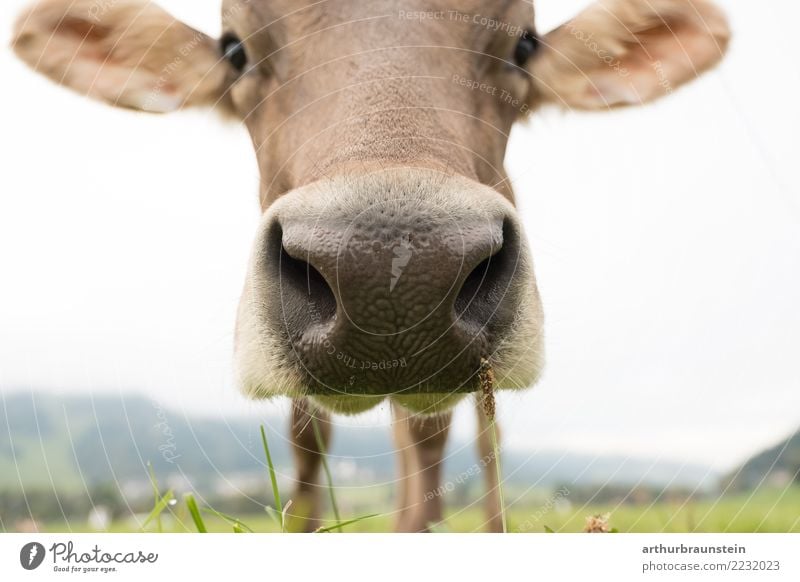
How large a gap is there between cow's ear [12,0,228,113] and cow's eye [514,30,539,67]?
4.81 feet

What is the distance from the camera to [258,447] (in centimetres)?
326

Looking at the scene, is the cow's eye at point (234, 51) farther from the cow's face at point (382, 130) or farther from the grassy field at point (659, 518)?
the grassy field at point (659, 518)

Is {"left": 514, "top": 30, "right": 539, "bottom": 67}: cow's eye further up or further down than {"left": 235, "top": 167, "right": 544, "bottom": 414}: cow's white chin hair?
further up

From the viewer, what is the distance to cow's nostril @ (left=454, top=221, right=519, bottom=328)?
2.68m

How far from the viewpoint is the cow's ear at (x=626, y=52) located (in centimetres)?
462

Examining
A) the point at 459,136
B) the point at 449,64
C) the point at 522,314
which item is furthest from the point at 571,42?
the point at 522,314

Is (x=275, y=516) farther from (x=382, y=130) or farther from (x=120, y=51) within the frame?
(x=120, y=51)

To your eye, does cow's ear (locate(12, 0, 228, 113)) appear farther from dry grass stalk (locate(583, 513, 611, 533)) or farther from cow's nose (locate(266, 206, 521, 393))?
dry grass stalk (locate(583, 513, 611, 533))

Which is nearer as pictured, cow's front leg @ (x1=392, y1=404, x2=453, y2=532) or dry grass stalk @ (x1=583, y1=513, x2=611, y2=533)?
dry grass stalk @ (x1=583, y1=513, x2=611, y2=533)
